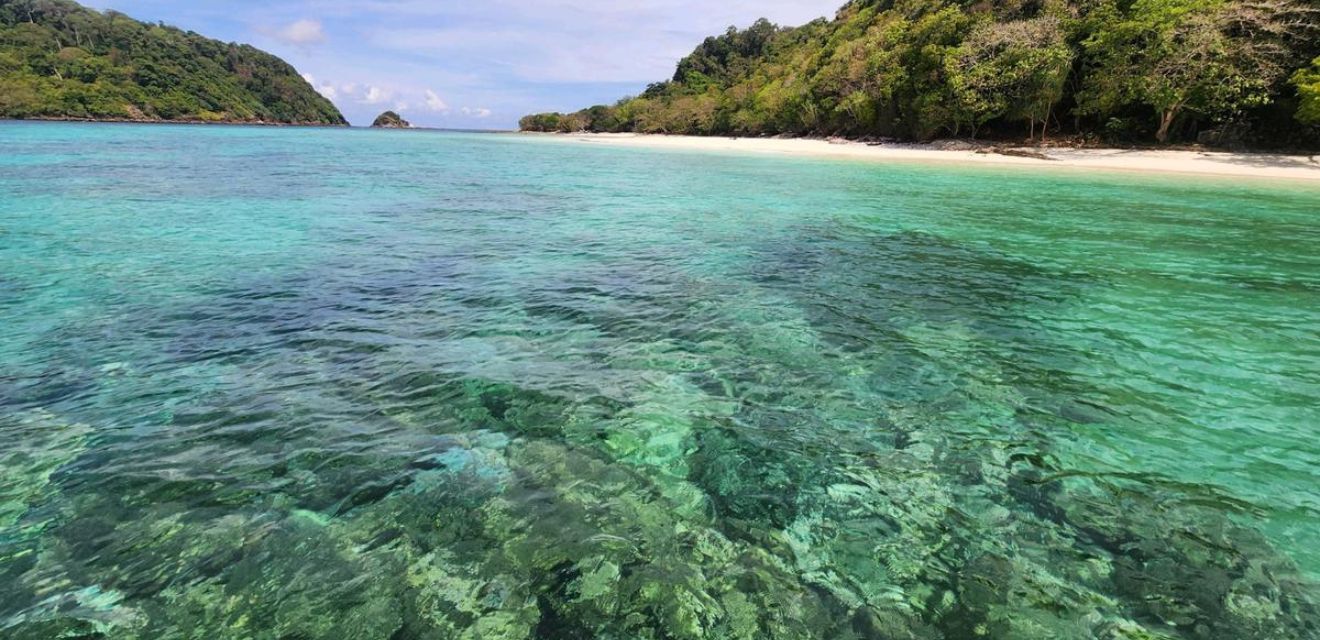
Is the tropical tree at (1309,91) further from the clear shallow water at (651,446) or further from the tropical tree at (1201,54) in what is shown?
the clear shallow water at (651,446)

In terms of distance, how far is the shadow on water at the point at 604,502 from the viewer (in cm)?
336

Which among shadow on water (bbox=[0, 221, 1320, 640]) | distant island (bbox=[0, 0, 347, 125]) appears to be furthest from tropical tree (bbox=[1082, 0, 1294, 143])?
distant island (bbox=[0, 0, 347, 125])

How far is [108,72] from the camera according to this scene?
14338 centimetres

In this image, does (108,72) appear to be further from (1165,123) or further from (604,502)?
(1165,123)

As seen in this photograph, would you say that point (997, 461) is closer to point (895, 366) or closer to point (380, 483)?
point (895, 366)

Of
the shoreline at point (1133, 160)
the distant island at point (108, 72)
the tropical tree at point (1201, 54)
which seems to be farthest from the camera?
the distant island at point (108, 72)

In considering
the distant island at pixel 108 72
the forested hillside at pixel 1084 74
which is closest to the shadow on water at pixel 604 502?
the forested hillside at pixel 1084 74

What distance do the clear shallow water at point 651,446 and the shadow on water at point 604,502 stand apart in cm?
3

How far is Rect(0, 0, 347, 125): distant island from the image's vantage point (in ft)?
406

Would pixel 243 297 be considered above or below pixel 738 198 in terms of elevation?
below

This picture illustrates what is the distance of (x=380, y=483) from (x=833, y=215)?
56.6ft

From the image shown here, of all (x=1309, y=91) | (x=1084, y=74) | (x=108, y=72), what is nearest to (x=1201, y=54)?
(x=1309, y=91)

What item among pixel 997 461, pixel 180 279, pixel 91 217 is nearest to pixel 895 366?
pixel 997 461

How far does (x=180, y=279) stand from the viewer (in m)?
10.1
